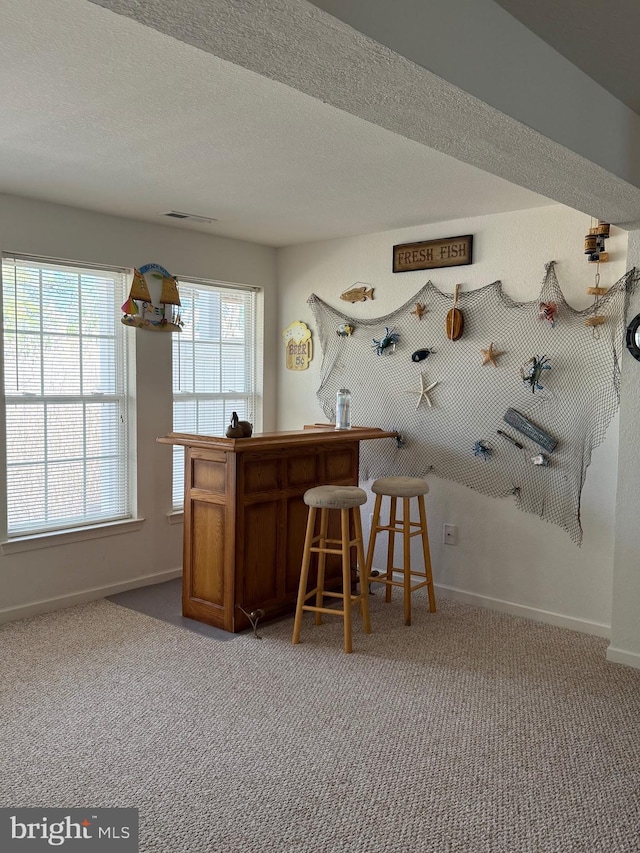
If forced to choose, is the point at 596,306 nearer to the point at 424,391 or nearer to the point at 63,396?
the point at 424,391

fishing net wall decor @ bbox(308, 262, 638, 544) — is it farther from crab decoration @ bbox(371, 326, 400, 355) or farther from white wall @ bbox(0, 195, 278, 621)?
white wall @ bbox(0, 195, 278, 621)

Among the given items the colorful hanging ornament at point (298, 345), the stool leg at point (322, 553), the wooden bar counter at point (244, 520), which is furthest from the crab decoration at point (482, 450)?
the colorful hanging ornament at point (298, 345)

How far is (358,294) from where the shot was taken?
4719 mm

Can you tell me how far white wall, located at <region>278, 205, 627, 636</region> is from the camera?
147 inches

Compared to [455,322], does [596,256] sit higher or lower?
higher

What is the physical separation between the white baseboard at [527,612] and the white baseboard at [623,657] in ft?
0.97

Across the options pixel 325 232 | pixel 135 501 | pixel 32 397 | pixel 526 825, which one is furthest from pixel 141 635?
pixel 325 232

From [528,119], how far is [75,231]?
3.00 m

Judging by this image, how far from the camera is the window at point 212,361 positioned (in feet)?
15.8

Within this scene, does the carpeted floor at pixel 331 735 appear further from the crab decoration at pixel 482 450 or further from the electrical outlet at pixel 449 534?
the crab decoration at pixel 482 450

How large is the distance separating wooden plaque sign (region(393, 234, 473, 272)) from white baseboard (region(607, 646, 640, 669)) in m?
2.30

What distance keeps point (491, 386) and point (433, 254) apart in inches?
36.0

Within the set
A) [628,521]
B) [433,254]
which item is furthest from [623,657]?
[433,254]

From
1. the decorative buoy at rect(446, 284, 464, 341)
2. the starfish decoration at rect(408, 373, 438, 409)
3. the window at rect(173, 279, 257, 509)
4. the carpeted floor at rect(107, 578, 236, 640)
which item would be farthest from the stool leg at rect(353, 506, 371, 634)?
the window at rect(173, 279, 257, 509)
